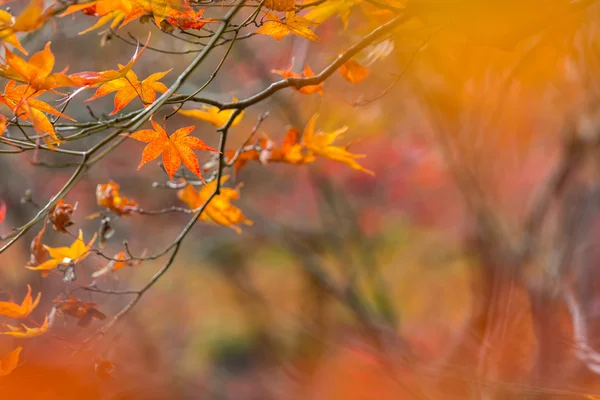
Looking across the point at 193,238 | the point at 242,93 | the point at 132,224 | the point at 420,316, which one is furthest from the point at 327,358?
the point at 242,93

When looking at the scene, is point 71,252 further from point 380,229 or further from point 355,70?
point 380,229

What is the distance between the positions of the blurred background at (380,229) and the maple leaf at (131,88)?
87 mm

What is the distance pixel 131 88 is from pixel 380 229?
11.7 ft

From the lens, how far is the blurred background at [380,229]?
53.4 inches

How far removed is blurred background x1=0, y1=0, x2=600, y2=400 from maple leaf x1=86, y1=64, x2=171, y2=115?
3.4 inches

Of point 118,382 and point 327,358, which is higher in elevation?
point 327,358

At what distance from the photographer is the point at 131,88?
0.63 meters

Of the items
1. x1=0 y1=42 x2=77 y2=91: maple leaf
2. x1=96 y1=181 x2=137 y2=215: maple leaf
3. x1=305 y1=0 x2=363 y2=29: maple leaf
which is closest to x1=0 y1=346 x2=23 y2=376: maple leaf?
x1=96 y1=181 x2=137 y2=215: maple leaf

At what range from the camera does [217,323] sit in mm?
5043

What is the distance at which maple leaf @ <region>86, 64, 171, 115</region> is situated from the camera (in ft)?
2.00

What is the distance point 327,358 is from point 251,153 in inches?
124

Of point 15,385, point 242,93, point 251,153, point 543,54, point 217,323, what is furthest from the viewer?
point 217,323

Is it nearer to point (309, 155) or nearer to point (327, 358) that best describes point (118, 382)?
point (327, 358)

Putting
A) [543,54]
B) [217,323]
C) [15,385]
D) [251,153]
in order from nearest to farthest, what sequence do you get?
[251,153] < [543,54] < [15,385] < [217,323]
